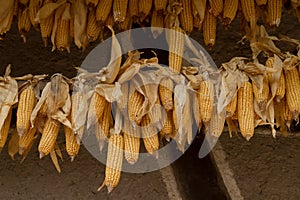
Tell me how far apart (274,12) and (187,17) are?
0.81ft

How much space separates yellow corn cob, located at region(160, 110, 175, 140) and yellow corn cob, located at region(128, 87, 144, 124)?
65 mm

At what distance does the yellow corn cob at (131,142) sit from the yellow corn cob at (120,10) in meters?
0.34

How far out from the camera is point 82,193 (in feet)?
6.97

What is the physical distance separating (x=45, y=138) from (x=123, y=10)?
0.44 metres

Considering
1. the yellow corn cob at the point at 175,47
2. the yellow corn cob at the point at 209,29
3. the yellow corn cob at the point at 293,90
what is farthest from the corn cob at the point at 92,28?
the yellow corn cob at the point at 293,90

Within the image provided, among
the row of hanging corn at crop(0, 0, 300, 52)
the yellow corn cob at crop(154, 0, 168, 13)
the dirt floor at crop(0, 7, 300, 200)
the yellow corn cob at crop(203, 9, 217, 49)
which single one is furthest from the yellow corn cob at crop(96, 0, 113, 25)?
the dirt floor at crop(0, 7, 300, 200)

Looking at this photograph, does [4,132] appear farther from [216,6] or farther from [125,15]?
[216,6]

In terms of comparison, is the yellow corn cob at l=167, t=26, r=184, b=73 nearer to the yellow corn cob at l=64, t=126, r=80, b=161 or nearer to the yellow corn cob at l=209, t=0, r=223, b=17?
the yellow corn cob at l=209, t=0, r=223, b=17

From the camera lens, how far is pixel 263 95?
5.26 feet

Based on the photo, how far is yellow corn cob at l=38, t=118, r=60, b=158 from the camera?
1.54 m

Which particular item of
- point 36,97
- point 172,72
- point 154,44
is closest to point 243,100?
point 172,72

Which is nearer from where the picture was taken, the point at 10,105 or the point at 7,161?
the point at 10,105

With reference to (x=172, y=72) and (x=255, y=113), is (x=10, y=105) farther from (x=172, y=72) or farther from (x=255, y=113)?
(x=255, y=113)

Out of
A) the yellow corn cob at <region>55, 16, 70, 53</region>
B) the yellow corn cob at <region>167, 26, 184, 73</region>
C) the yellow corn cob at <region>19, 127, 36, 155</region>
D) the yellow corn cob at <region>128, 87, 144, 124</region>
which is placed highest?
the yellow corn cob at <region>55, 16, 70, 53</region>
